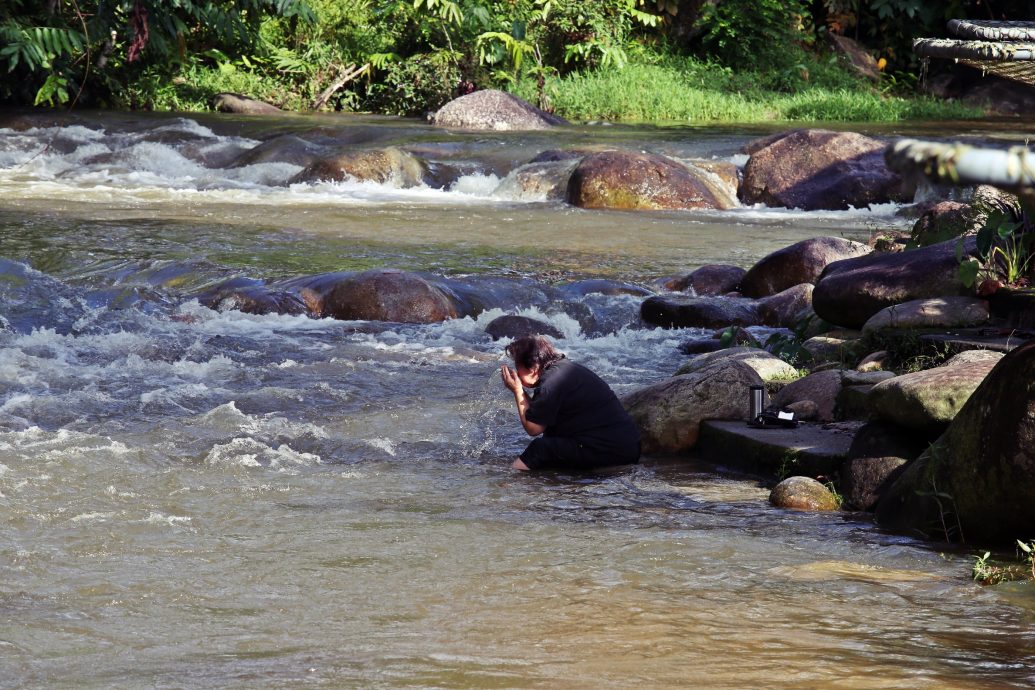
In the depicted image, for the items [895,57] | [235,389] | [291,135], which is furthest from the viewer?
[895,57]

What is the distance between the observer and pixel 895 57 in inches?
1252

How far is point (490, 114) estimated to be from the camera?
23.1m

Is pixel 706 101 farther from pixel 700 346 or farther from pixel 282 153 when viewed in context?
pixel 700 346

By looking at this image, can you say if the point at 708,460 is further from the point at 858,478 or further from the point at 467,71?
the point at 467,71

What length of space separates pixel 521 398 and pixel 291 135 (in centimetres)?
1448

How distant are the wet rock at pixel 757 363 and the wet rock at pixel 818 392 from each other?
0.39 m

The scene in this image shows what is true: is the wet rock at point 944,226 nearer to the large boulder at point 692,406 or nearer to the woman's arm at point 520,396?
the large boulder at point 692,406

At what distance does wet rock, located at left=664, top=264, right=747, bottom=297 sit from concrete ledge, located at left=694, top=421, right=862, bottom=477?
4872 millimetres

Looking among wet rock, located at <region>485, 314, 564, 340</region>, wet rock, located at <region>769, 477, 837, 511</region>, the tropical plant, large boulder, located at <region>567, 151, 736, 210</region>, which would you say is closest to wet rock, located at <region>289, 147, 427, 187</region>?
the tropical plant

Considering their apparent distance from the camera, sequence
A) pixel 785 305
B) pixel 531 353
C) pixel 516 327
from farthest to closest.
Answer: pixel 785 305 → pixel 516 327 → pixel 531 353

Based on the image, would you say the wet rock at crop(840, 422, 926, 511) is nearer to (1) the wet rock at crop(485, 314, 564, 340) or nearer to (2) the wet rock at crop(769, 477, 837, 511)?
(2) the wet rock at crop(769, 477, 837, 511)

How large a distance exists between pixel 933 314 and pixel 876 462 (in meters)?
1.78

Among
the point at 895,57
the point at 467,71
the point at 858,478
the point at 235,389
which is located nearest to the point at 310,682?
the point at 858,478

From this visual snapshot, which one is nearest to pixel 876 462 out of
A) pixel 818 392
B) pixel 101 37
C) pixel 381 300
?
pixel 818 392
